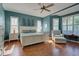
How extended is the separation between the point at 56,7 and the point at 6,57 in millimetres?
2000

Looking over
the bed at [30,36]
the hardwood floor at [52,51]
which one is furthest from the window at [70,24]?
the bed at [30,36]

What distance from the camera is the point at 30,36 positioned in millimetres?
2707

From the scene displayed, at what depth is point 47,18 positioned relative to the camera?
2.15 meters

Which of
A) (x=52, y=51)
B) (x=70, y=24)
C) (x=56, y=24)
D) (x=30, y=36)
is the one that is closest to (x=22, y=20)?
(x=30, y=36)

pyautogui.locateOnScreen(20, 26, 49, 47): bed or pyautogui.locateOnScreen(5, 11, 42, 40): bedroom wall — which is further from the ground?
pyautogui.locateOnScreen(5, 11, 42, 40): bedroom wall

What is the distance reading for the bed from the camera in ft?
6.94

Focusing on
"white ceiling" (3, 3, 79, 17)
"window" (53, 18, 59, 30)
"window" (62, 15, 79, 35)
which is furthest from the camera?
"window" (53, 18, 59, 30)

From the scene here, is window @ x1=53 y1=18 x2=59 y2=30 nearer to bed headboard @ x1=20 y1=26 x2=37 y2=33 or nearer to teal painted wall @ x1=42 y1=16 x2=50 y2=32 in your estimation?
teal painted wall @ x1=42 y1=16 x2=50 y2=32

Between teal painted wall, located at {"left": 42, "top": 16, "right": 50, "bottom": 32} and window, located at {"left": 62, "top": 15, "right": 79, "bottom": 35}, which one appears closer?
window, located at {"left": 62, "top": 15, "right": 79, "bottom": 35}

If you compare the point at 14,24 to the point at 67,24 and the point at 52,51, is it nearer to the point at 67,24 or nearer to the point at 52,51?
the point at 52,51

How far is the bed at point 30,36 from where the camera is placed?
Result: 212cm

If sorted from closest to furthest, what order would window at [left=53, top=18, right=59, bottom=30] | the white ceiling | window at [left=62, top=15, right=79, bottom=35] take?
the white ceiling → window at [left=62, top=15, right=79, bottom=35] → window at [left=53, top=18, right=59, bottom=30]

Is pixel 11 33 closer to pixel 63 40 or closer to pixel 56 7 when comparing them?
pixel 56 7

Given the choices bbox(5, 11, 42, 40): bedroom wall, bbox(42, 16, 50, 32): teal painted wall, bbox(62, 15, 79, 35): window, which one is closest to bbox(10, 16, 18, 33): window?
bbox(5, 11, 42, 40): bedroom wall
